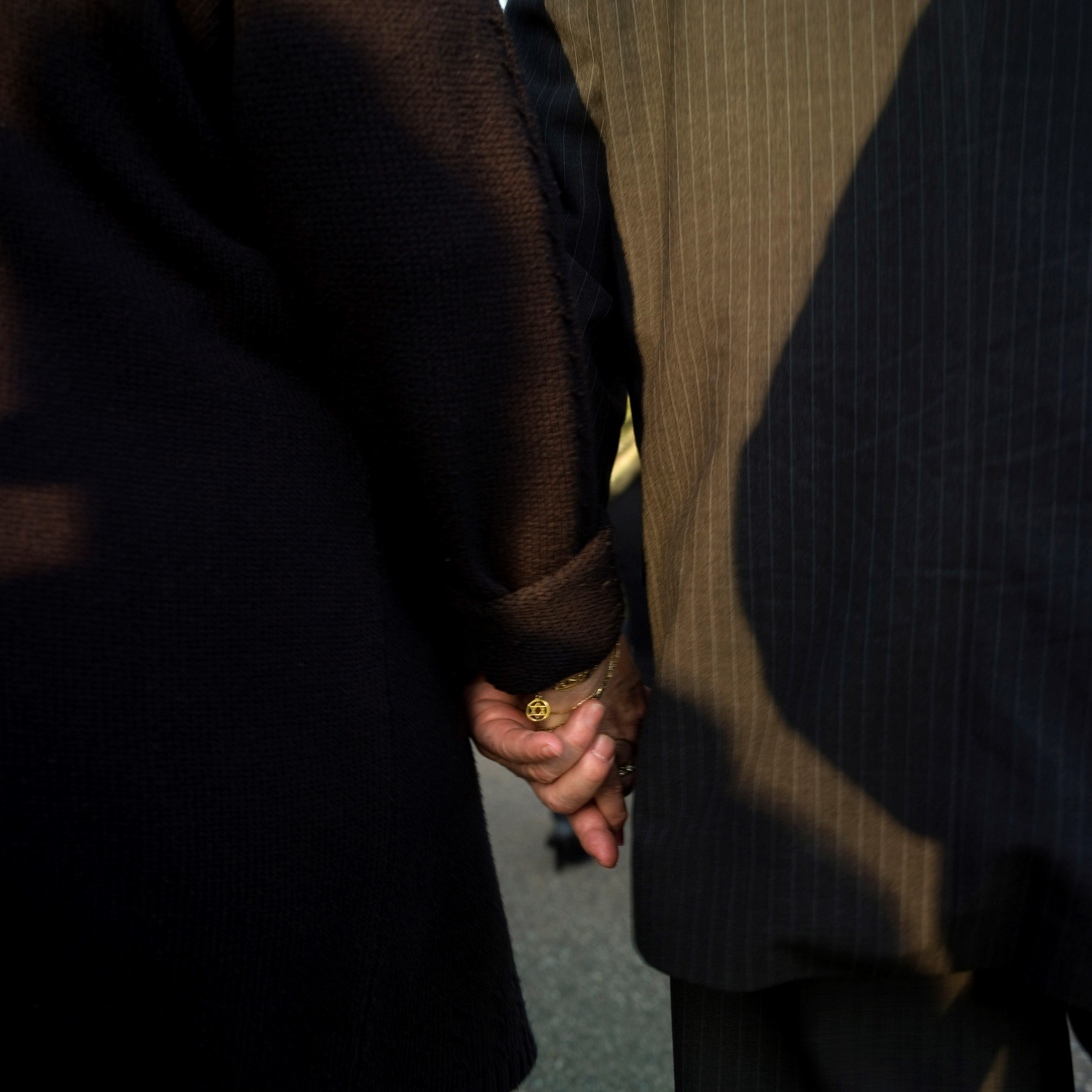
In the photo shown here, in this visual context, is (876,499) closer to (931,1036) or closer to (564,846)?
(931,1036)

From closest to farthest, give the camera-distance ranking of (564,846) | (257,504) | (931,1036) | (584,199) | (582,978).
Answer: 1. (257,504)
2. (931,1036)
3. (584,199)
4. (582,978)
5. (564,846)

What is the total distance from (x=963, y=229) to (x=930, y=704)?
0.37 meters

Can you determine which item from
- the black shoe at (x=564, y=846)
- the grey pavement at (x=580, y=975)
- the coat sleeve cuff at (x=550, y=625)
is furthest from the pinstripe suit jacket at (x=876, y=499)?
the black shoe at (x=564, y=846)

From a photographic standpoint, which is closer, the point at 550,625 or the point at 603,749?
the point at 550,625

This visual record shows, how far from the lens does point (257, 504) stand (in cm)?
75

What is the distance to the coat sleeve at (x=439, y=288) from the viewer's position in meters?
0.76

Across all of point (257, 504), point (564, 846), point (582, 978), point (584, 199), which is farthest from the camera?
point (564, 846)

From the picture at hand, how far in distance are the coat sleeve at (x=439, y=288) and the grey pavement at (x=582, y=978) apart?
902 millimetres

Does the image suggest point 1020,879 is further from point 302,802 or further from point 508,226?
point 508,226

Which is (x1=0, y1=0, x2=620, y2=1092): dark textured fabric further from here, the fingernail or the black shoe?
the black shoe

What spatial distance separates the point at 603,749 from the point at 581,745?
30 millimetres

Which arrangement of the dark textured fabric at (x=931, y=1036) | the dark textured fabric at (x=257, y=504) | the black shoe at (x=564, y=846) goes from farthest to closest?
the black shoe at (x=564, y=846)
the dark textured fabric at (x=931, y=1036)
the dark textured fabric at (x=257, y=504)

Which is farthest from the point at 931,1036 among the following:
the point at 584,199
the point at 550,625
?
the point at 584,199

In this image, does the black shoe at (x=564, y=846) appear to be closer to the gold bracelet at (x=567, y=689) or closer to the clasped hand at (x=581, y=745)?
the clasped hand at (x=581, y=745)
